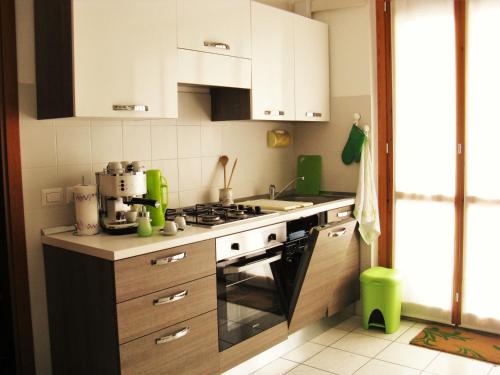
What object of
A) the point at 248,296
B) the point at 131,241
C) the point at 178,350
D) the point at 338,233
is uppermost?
the point at 131,241

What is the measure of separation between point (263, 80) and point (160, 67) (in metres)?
0.80

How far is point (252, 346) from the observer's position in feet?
9.19

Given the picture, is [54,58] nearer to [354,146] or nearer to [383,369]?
[354,146]

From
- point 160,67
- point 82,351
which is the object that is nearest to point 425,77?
point 160,67

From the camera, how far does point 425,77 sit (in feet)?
11.3

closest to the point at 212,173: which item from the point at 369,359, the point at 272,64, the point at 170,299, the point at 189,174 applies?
the point at 189,174

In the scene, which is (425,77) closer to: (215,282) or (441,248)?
(441,248)

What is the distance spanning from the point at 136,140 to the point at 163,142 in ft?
0.63

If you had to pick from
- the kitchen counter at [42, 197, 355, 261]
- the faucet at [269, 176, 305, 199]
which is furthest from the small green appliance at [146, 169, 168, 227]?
the faucet at [269, 176, 305, 199]

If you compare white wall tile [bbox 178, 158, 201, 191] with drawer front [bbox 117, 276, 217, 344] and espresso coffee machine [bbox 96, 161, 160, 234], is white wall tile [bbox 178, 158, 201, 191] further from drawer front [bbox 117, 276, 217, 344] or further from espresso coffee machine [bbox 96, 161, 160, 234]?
drawer front [bbox 117, 276, 217, 344]

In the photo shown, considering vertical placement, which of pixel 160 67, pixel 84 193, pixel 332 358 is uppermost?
pixel 160 67

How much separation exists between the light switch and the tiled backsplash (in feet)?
0.07

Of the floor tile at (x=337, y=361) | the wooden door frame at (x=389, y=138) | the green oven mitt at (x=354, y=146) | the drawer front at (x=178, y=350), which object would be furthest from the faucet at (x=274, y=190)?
the drawer front at (x=178, y=350)

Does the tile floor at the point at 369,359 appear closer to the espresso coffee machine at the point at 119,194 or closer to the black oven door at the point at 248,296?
the black oven door at the point at 248,296
